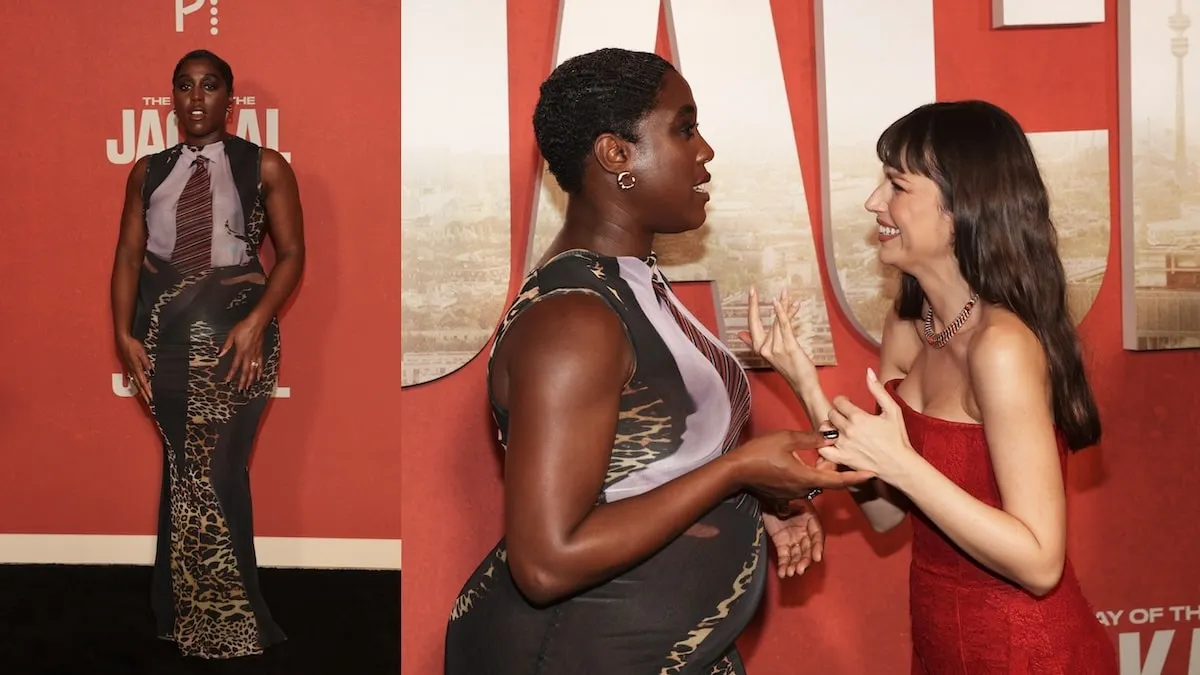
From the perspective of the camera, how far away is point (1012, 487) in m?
1.76

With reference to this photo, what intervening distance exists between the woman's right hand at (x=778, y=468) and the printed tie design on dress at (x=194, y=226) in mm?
2764

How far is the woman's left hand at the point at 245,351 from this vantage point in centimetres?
380

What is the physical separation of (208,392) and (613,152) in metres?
2.52

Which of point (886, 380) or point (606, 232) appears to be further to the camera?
point (886, 380)

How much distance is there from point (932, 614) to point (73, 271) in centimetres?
369

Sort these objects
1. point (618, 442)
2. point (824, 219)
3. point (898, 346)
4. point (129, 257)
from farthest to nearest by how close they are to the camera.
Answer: point (129, 257)
point (824, 219)
point (898, 346)
point (618, 442)

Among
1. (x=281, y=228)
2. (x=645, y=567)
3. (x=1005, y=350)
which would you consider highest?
(x=281, y=228)

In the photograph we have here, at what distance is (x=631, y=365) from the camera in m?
1.61

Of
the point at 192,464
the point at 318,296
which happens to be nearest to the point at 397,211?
the point at 318,296

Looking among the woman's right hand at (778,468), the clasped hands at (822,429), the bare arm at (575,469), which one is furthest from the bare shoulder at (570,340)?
the clasped hands at (822,429)

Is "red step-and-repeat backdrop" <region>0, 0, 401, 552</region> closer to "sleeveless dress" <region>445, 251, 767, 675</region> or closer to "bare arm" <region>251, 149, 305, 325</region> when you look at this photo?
"bare arm" <region>251, 149, 305, 325</region>

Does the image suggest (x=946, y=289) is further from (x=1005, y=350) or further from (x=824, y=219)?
(x=824, y=219)

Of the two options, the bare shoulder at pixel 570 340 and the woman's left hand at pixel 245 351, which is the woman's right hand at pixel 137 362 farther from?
the bare shoulder at pixel 570 340

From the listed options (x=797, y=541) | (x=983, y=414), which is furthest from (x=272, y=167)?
(x=983, y=414)
